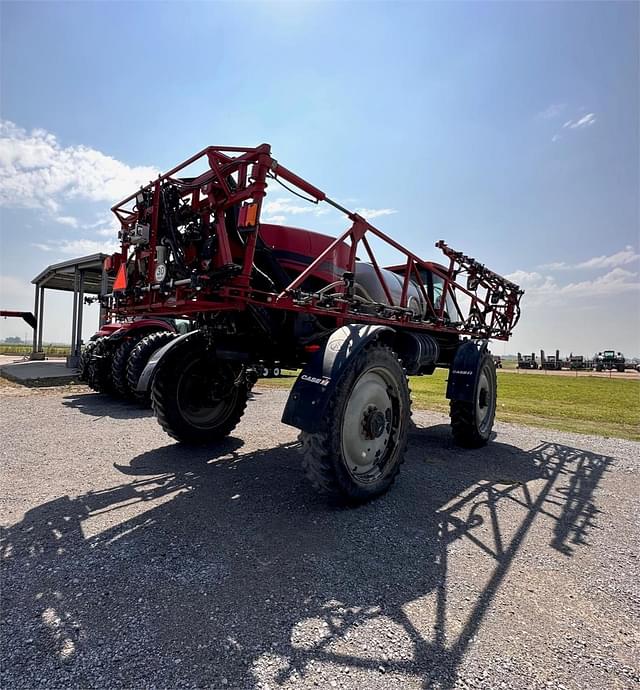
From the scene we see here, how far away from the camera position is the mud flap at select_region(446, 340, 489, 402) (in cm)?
566

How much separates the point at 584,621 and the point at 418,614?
86cm

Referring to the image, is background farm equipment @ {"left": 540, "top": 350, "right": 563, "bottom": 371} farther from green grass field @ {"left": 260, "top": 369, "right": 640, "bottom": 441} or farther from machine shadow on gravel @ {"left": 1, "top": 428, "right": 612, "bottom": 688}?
machine shadow on gravel @ {"left": 1, "top": 428, "right": 612, "bottom": 688}

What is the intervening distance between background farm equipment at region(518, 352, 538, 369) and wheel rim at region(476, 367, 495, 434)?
41199 millimetres

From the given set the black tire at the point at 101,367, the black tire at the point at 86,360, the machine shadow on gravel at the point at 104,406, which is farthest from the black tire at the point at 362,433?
the black tire at the point at 86,360

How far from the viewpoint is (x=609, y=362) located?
42844mm

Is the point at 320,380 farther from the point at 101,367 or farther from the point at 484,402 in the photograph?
the point at 101,367

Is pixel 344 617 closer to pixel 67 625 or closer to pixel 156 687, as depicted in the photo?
pixel 156 687

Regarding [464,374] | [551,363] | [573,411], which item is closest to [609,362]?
[551,363]

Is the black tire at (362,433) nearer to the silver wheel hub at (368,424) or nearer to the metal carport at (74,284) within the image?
the silver wheel hub at (368,424)

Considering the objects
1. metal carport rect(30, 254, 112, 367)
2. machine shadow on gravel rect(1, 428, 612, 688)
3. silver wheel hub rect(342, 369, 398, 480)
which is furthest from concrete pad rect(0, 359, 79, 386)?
silver wheel hub rect(342, 369, 398, 480)

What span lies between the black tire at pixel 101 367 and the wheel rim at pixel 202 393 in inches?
227

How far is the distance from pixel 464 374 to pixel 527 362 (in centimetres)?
4239

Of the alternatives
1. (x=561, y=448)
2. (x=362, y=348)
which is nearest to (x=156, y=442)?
(x=362, y=348)

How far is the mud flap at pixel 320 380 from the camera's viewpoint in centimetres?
315
